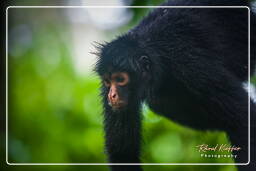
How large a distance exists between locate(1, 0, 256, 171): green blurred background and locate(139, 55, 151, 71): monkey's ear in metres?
0.29

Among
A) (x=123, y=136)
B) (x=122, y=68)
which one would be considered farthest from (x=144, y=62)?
(x=123, y=136)

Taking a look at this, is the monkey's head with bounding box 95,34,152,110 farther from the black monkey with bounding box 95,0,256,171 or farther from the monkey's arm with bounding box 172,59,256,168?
the monkey's arm with bounding box 172,59,256,168

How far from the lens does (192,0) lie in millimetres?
3709

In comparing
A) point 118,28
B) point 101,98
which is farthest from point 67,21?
point 101,98

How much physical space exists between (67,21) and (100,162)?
1151mm

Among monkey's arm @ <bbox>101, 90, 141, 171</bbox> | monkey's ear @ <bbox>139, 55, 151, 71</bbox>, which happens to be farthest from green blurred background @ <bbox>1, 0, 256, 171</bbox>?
monkey's ear @ <bbox>139, 55, 151, 71</bbox>

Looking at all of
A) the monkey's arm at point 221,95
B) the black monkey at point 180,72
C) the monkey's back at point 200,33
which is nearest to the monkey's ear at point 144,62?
the black monkey at point 180,72

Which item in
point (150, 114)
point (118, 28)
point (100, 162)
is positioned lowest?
point (100, 162)

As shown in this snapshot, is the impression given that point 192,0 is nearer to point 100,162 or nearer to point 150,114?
point 150,114

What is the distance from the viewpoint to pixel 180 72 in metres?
3.47

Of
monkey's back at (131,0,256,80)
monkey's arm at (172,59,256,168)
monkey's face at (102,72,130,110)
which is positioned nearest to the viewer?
monkey's arm at (172,59,256,168)

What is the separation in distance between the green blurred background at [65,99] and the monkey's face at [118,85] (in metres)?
0.23

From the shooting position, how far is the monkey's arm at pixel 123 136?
140 inches

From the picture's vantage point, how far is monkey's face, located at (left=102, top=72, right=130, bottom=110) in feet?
11.2
